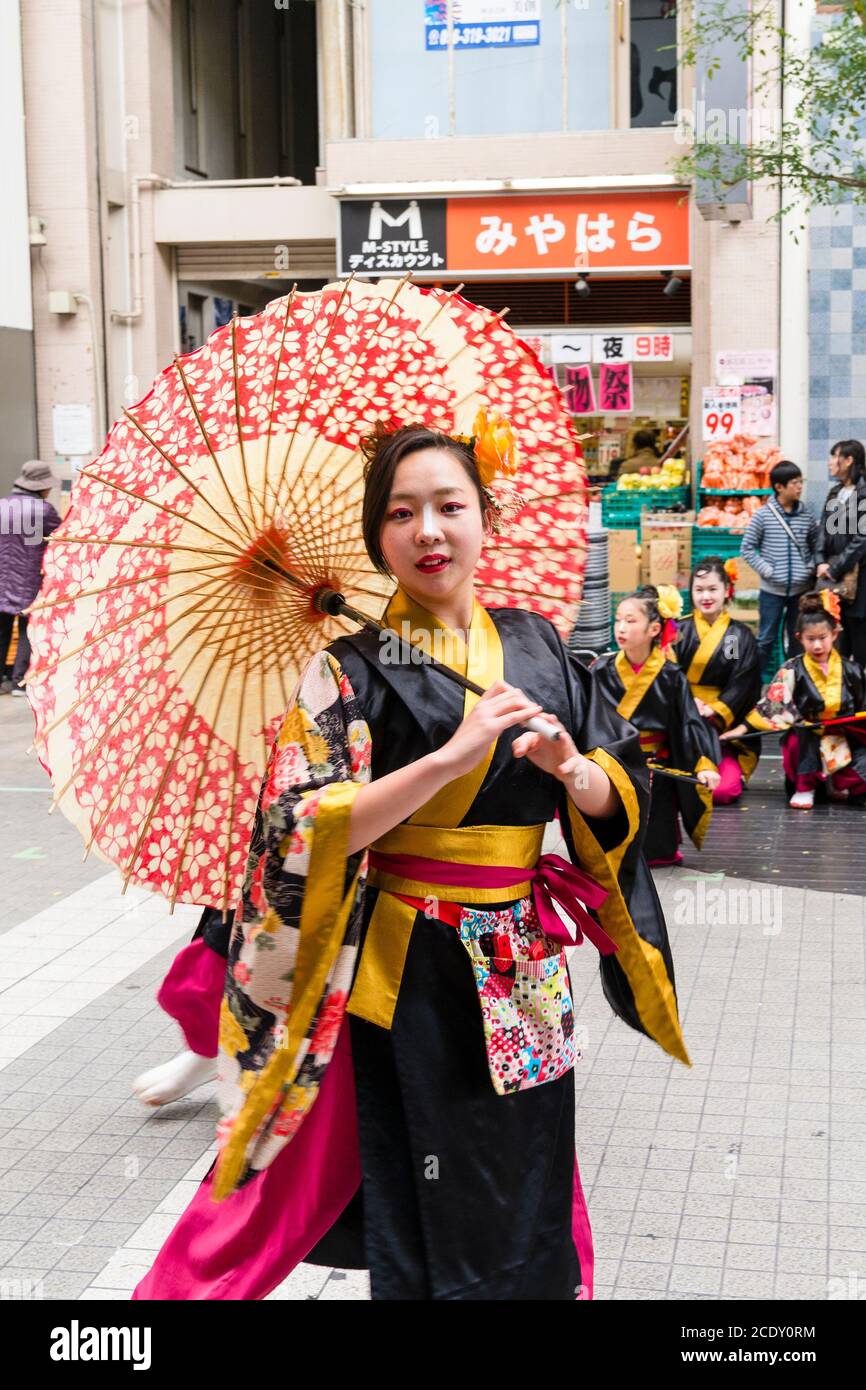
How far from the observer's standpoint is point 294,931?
259 centimetres

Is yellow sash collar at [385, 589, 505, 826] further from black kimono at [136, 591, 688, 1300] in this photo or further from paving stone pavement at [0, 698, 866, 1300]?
paving stone pavement at [0, 698, 866, 1300]

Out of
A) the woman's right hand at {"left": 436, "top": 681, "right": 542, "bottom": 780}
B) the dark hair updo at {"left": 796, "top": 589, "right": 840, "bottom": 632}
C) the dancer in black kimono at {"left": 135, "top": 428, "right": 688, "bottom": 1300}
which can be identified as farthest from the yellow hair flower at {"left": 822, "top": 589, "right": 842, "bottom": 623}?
the woman's right hand at {"left": 436, "top": 681, "right": 542, "bottom": 780}

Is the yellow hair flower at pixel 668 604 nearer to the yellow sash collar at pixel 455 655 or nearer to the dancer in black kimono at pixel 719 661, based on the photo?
the dancer in black kimono at pixel 719 661

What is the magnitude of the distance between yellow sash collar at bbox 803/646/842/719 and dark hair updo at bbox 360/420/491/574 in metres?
6.37

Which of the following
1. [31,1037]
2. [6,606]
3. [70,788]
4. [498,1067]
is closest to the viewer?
[498,1067]

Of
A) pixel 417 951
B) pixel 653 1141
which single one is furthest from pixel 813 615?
pixel 417 951

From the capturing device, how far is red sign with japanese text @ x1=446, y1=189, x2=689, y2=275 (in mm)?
15148

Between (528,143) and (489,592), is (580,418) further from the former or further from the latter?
(489,592)

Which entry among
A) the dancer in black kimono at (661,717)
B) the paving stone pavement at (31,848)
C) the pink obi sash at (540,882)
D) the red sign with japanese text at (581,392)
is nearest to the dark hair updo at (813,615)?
the dancer in black kimono at (661,717)

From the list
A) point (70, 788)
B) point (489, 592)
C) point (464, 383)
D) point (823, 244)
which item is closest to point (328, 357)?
point (464, 383)

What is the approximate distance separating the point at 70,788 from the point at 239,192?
15.0 m

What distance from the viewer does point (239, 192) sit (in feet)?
56.2

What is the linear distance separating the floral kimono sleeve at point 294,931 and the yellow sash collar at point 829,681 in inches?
260

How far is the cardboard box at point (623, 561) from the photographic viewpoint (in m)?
13.2
